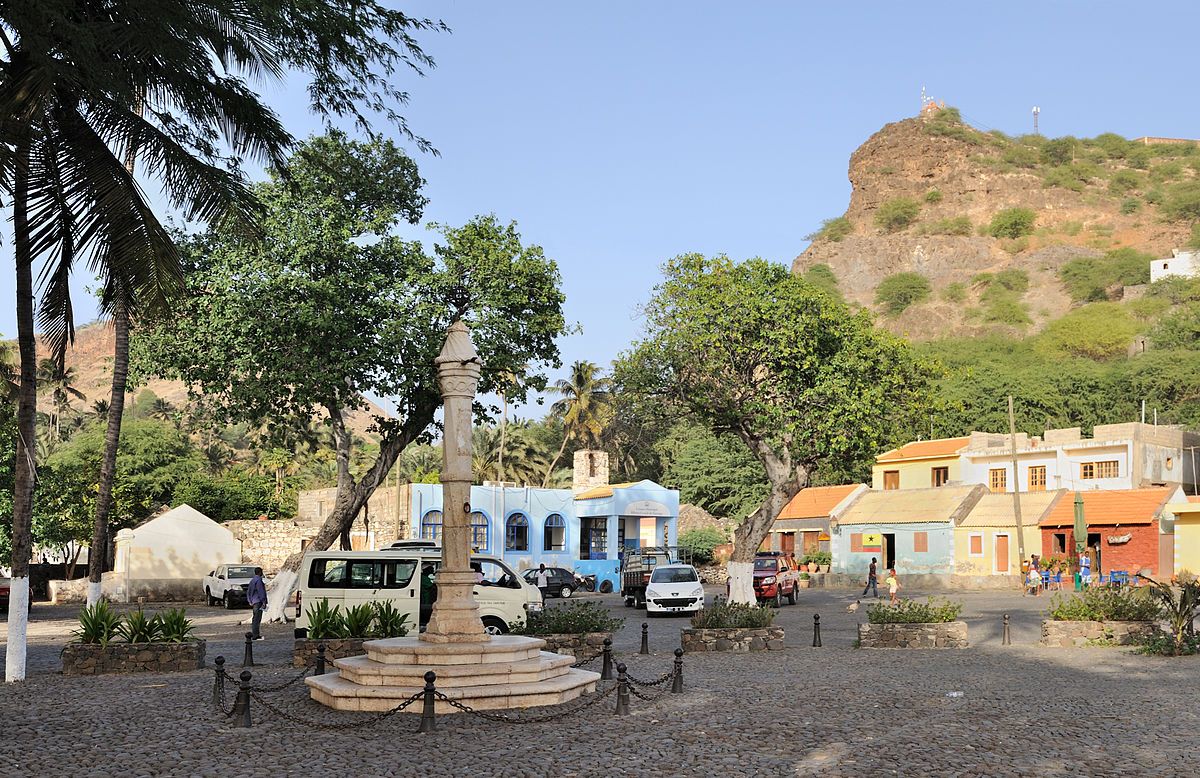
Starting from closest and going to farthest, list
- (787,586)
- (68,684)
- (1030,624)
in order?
(68,684)
(1030,624)
(787,586)

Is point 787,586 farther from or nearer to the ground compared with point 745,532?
nearer to the ground

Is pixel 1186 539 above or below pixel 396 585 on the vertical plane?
below

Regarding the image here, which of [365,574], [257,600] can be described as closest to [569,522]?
[257,600]

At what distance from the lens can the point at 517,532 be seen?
45.4 m

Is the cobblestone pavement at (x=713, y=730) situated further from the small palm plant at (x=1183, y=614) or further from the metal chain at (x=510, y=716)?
the small palm plant at (x=1183, y=614)

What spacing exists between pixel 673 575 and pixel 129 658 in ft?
55.8

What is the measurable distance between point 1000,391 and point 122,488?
2096 inches

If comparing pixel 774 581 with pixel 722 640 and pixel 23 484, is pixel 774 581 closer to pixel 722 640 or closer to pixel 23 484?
pixel 722 640

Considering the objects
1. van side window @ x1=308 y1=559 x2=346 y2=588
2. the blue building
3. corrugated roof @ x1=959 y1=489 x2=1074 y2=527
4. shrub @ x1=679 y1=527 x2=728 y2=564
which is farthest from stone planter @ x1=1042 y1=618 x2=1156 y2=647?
shrub @ x1=679 y1=527 x2=728 y2=564

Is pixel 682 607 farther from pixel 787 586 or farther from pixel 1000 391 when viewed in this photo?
pixel 1000 391

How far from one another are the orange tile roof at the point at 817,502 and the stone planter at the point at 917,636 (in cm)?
3542

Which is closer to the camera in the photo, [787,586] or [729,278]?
[729,278]

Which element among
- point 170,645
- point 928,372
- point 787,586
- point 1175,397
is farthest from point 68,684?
point 1175,397

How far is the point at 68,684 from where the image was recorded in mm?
13250
